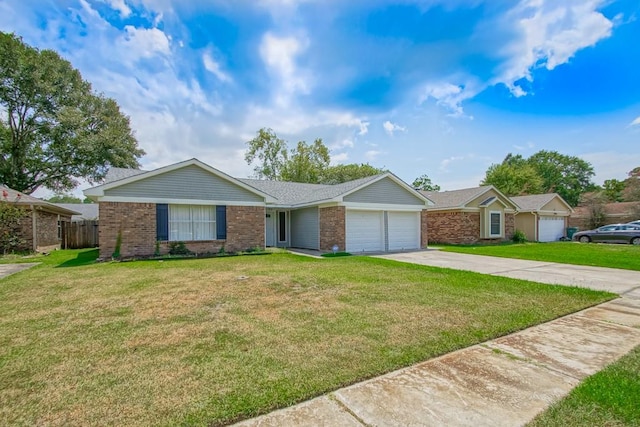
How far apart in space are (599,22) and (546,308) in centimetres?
1111

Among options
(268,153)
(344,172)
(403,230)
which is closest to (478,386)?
(403,230)

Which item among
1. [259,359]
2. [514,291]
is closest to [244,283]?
[259,359]

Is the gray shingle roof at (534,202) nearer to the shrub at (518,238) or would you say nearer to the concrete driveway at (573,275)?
the shrub at (518,238)

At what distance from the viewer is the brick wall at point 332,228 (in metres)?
14.8

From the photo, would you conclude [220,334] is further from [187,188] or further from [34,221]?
[34,221]

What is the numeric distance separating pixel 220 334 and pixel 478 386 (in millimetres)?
3149

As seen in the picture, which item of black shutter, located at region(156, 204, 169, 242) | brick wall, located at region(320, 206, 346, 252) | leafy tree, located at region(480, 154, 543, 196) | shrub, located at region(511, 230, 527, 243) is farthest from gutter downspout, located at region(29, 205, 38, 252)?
leafy tree, located at region(480, 154, 543, 196)

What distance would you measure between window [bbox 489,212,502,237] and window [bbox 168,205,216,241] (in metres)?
17.8

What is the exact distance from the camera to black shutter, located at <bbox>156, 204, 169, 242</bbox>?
12.7m

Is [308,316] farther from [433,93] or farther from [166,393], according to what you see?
[433,93]

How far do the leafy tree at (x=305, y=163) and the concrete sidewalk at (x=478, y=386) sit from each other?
34303 mm

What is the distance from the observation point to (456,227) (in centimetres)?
2038

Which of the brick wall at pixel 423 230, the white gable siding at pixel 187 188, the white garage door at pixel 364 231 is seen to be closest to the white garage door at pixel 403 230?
the brick wall at pixel 423 230

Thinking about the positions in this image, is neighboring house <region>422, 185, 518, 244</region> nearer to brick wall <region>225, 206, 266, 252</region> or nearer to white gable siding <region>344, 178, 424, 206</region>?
white gable siding <region>344, 178, 424, 206</region>
